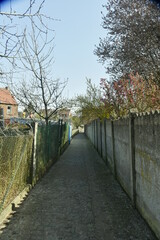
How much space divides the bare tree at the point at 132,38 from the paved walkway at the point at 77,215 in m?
3.70

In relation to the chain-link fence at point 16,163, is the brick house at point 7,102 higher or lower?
higher

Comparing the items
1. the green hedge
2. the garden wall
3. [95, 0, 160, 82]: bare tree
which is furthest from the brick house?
[95, 0, 160, 82]: bare tree

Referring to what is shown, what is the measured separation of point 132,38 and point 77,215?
6641 millimetres

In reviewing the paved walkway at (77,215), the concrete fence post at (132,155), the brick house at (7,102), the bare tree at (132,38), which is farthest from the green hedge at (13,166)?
the bare tree at (132,38)

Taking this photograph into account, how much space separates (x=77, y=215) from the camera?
12.4 ft

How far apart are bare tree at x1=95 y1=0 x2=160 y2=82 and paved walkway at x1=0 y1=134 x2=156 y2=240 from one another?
3697 millimetres

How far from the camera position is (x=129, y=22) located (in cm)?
834

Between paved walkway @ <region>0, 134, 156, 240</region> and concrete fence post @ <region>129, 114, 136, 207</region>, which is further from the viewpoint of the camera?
concrete fence post @ <region>129, 114, 136, 207</region>

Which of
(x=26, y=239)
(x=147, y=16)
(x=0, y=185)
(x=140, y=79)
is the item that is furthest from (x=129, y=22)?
(x=26, y=239)

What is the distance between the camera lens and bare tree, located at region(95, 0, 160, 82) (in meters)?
7.28

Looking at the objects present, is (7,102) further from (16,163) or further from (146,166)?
(146,166)

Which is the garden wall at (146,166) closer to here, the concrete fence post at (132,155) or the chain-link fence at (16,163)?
the concrete fence post at (132,155)

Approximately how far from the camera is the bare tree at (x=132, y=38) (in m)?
7.28

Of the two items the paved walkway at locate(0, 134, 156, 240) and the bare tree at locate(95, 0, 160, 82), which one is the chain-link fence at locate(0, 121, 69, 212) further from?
the bare tree at locate(95, 0, 160, 82)
